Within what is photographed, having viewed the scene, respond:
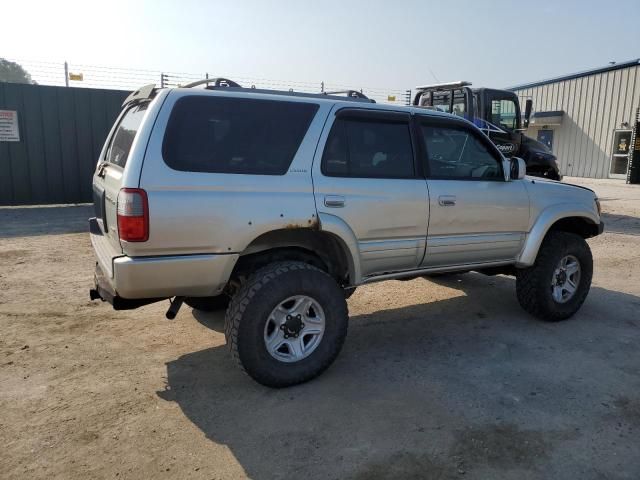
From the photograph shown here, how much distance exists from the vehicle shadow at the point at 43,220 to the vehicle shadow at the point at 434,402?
5.33 metres

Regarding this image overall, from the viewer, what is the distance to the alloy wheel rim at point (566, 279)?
5027 mm

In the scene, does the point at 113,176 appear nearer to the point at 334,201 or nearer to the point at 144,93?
the point at 144,93

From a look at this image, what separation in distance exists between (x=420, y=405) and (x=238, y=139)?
2111 mm

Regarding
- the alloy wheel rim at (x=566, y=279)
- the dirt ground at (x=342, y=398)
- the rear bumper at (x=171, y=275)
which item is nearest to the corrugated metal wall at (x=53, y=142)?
the dirt ground at (x=342, y=398)

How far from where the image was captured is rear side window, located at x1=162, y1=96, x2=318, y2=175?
3250 millimetres

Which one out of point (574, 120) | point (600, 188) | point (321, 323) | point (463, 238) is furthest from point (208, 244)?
point (574, 120)

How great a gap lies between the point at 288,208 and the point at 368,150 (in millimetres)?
894

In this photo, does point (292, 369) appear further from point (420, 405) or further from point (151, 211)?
point (151, 211)

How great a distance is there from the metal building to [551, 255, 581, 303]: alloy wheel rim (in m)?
19.8

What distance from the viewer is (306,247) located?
379cm

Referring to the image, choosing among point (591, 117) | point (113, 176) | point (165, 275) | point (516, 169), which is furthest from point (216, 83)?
point (591, 117)

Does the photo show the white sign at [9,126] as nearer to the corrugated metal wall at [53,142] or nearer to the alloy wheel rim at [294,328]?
the corrugated metal wall at [53,142]

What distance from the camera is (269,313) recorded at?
3465 mm

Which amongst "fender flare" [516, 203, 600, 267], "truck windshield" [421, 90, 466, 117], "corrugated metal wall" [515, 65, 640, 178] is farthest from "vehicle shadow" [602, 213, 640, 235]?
"corrugated metal wall" [515, 65, 640, 178]
